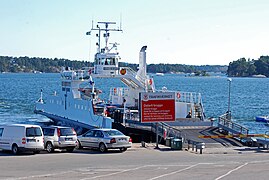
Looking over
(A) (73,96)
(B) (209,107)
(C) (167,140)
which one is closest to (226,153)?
(C) (167,140)

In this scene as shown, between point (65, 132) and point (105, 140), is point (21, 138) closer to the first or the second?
point (65, 132)

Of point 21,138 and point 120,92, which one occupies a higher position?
point 120,92

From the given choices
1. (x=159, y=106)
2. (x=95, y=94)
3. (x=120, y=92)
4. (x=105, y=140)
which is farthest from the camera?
(x=120, y=92)

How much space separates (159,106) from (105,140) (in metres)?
5.86

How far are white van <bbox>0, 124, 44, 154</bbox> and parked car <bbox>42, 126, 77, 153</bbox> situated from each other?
103cm

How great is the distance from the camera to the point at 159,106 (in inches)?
1324

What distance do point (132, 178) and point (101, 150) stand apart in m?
9.57

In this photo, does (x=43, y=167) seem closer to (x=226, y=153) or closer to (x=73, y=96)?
(x=226, y=153)

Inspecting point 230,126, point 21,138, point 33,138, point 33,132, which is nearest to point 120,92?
point 230,126

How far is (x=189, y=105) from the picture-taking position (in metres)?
42.8

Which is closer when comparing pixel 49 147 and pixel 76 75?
pixel 49 147

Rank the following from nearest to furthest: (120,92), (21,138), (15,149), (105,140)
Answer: (21,138)
(15,149)
(105,140)
(120,92)

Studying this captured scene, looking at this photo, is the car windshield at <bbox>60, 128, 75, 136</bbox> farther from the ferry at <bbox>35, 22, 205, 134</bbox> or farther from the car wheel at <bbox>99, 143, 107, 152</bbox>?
the ferry at <bbox>35, 22, 205, 134</bbox>

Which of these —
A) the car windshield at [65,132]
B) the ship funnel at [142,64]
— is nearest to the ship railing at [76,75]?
the ship funnel at [142,64]
